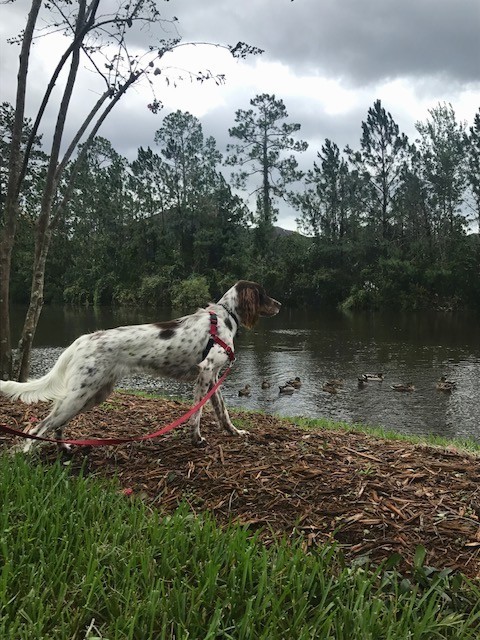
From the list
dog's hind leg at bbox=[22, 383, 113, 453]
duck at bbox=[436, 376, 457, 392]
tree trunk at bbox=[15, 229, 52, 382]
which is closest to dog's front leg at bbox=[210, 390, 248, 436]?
dog's hind leg at bbox=[22, 383, 113, 453]

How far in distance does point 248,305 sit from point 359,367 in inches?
747

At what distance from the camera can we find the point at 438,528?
334 centimetres

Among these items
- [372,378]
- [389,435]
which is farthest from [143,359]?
[372,378]

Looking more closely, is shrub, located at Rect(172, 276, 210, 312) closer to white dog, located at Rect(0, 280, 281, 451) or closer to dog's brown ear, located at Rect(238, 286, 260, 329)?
dog's brown ear, located at Rect(238, 286, 260, 329)

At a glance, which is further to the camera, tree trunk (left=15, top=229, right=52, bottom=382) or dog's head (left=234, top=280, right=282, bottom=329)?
tree trunk (left=15, top=229, right=52, bottom=382)

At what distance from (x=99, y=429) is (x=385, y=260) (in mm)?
53096

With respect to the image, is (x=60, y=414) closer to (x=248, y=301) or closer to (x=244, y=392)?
(x=248, y=301)

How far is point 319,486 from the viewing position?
3.90m

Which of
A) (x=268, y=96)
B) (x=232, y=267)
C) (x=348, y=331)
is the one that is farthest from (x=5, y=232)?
(x=268, y=96)

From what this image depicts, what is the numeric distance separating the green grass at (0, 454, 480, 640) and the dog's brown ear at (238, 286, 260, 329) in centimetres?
324

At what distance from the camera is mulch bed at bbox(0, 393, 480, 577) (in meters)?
3.27

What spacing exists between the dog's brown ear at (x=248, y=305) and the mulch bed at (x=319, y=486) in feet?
4.38

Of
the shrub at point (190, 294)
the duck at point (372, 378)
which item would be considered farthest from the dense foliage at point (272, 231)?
the duck at point (372, 378)

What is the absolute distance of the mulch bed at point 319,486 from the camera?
129 inches
